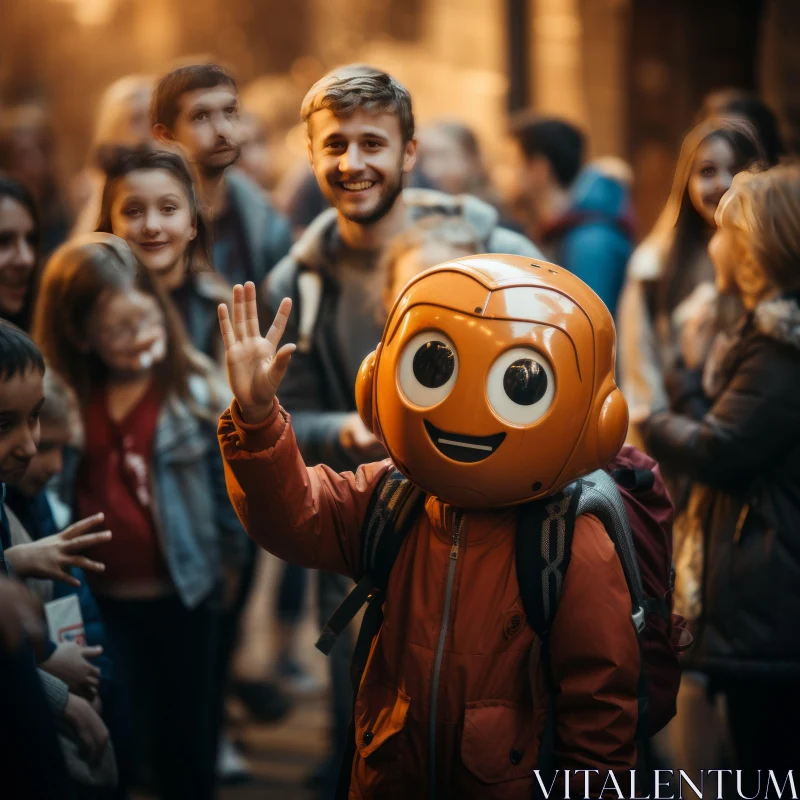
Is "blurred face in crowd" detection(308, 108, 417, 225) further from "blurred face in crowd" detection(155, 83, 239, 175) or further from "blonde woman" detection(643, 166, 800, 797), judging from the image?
"blonde woman" detection(643, 166, 800, 797)

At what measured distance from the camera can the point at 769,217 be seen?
8.92ft

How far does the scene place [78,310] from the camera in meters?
2.93

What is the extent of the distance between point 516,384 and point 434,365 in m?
0.15

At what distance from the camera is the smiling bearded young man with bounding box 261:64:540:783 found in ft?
8.30

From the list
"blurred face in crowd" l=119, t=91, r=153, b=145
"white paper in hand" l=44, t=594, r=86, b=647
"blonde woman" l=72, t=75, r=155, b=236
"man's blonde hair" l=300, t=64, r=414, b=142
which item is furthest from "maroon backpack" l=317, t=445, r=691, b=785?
"blurred face in crowd" l=119, t=91, r=153, b=145

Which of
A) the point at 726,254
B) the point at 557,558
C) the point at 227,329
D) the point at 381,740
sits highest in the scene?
the point at 726,254

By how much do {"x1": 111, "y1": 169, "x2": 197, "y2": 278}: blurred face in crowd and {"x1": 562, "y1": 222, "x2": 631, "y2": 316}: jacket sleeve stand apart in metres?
2.14

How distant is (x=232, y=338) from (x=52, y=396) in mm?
907

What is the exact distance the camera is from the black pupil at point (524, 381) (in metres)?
2.05

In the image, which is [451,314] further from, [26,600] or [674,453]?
[674,453]

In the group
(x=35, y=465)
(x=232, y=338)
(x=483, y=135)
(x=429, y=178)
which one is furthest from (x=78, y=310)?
(x=483, y=135)

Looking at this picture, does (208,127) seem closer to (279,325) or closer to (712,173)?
(279,325)

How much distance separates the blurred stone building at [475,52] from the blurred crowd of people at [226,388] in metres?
0.88

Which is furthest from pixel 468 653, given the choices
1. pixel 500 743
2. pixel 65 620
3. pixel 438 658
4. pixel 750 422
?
pixel 750 422
